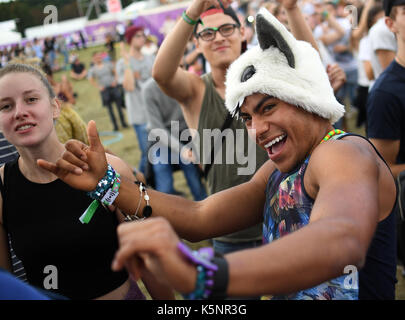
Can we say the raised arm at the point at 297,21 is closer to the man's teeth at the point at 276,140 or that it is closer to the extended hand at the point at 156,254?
the man's teeth at the point at 276,140

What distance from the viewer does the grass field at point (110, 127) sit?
7113 mm

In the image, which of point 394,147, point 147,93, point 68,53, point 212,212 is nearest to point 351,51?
point 147,93

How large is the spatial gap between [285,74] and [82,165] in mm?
913

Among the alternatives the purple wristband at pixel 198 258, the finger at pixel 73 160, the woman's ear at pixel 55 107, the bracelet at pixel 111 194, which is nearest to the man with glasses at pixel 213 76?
the woman's ear at pixel 55 107

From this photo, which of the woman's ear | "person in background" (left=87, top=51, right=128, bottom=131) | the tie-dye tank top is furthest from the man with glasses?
"person in background" (left=87, top=51, right=128, bottom=131)

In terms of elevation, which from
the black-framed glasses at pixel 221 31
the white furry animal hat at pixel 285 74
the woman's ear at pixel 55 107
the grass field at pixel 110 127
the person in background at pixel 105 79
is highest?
the black-framed glasses at pixel 221 31

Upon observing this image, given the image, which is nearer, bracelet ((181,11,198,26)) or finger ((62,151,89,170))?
finger ((62,151,89,170))

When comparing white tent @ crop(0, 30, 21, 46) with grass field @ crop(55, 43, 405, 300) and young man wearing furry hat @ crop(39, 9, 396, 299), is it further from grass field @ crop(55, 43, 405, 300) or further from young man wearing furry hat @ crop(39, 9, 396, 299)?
young man wearing furry hat @ crop(39, 9, 396, 299)

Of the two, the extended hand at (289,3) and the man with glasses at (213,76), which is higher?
the extended hand at (289,3)

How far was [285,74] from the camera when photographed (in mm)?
1664

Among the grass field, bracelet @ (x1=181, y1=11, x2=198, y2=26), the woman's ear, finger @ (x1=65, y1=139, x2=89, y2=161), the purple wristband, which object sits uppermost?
bracelet @ (x1=181, y1=11, x2=198, y2=26)

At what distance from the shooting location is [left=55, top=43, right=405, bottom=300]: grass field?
711cm

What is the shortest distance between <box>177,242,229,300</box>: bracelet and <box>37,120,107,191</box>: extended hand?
2.75 ft

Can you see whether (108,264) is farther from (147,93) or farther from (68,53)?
(68,53)
